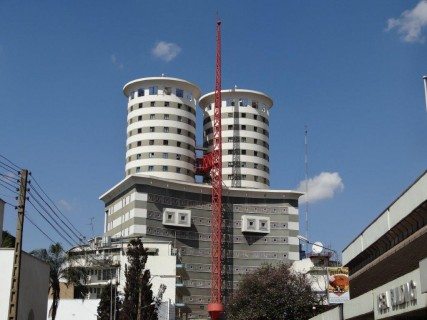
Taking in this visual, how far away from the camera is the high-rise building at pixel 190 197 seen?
129 m

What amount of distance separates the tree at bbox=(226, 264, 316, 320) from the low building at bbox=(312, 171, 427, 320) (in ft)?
123

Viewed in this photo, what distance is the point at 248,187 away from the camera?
144 meters

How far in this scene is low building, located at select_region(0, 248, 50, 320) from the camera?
4256 cm

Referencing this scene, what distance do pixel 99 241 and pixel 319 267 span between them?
40.5 metres

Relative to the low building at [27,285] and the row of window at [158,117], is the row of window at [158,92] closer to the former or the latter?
the row of window at [158,117]

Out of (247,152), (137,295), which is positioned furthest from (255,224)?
(137,295)

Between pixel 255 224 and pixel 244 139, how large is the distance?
67.9ft

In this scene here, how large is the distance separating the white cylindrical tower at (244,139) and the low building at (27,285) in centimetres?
9849

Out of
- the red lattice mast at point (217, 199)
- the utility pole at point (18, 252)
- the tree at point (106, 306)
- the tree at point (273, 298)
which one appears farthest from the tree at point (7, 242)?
the red lattice mast at point (217, 199)

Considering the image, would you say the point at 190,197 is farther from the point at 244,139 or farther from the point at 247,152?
the point at 244,139

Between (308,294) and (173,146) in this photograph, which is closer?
(308,294)

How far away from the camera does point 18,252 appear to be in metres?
30.6

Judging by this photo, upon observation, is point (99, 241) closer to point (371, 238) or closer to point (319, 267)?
point (319, 267)

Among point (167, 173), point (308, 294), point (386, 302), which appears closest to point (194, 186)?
point (167, 173)
